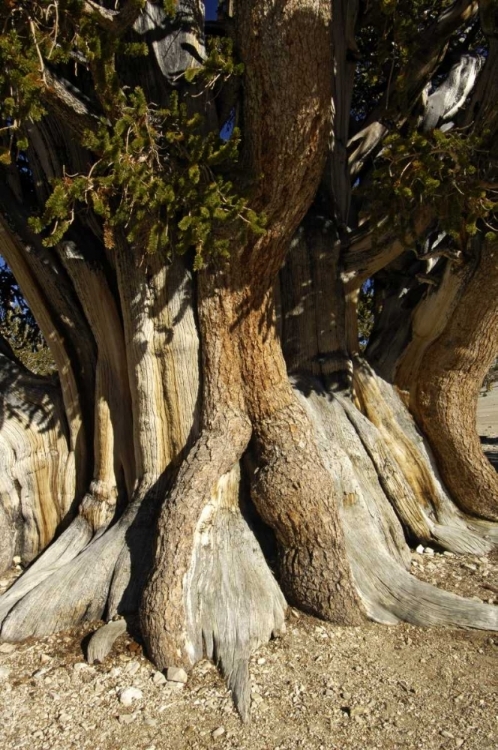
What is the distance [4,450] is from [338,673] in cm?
304

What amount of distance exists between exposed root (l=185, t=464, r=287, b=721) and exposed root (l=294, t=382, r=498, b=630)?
64cm

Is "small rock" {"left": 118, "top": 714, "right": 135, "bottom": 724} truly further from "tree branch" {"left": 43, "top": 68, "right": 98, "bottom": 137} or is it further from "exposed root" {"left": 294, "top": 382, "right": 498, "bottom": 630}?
"tree branch" {"left": 43, "top": 68, "right": 98, "bottom": 137}

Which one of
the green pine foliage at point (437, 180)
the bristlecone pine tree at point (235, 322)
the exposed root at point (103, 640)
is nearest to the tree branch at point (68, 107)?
the bristlecone pine tree at point (235, 322)

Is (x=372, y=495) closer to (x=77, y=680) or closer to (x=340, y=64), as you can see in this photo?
(x=77, y=680)

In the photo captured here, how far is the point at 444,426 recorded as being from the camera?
5285 mm

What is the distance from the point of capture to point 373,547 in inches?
161

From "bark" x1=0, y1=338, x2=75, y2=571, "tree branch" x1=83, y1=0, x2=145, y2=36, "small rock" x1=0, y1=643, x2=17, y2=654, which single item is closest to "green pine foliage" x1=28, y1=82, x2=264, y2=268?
"tree branch" x1=83, y1=0, x2=145, y2=36

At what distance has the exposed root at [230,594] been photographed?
331 cm

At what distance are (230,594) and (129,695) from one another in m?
0.83

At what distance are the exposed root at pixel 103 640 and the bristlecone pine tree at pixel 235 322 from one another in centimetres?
4

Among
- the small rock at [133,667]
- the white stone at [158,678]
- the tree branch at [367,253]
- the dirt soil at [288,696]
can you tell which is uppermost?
the tree branch at [367,253]

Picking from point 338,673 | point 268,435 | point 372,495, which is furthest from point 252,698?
point 372,495

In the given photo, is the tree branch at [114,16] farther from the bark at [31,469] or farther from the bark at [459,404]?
the bark at [459,404]

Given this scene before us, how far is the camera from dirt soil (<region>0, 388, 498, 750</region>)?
8.88ft
